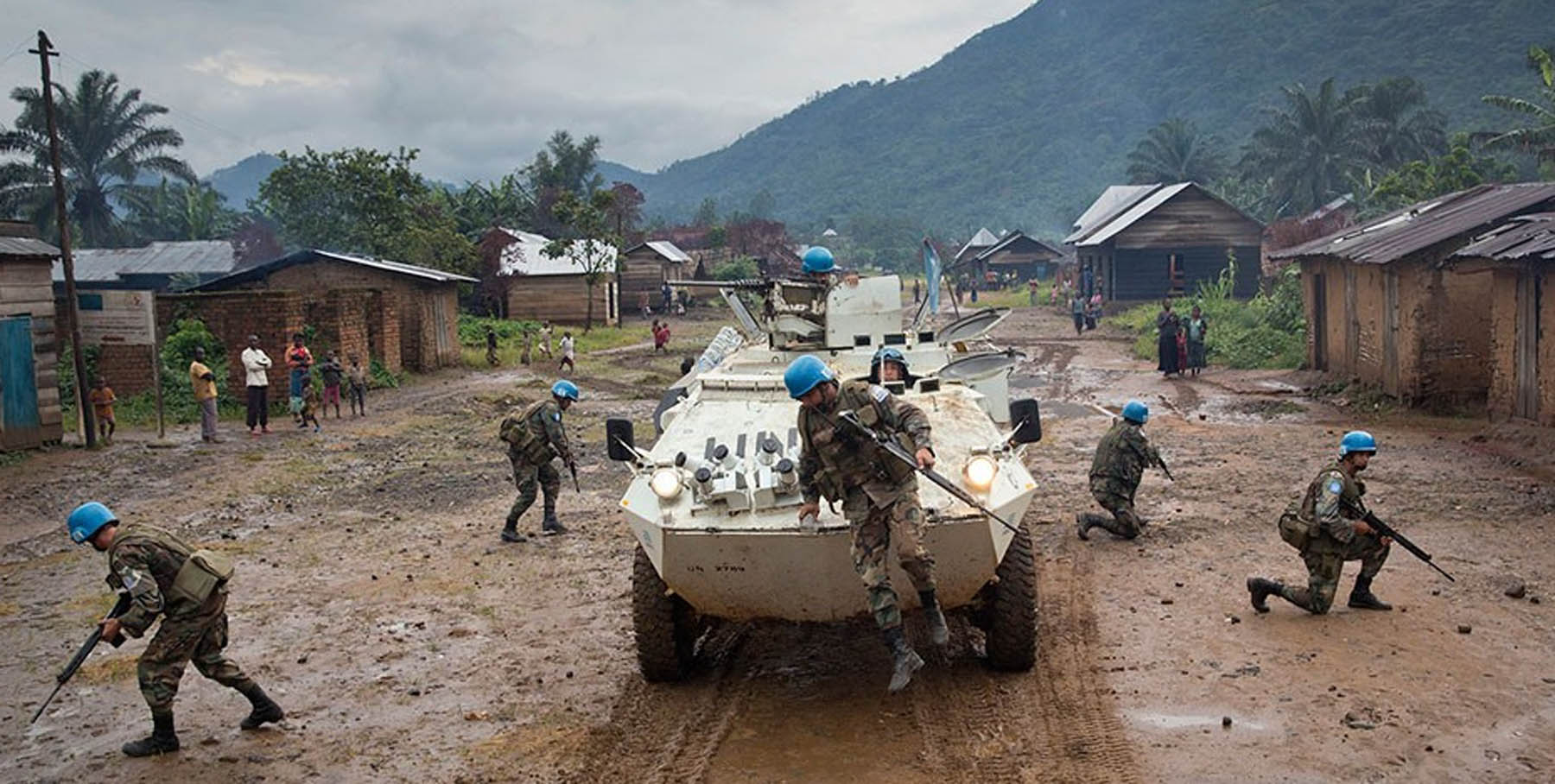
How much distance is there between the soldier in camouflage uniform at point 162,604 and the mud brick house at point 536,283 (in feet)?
98.1

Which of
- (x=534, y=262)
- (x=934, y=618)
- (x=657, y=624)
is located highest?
(x=534, y=262)

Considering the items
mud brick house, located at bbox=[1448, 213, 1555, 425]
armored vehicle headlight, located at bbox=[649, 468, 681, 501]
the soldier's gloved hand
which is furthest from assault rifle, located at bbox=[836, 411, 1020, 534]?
mud brick house, located at bbox=[1448, 213, 1555, 425]

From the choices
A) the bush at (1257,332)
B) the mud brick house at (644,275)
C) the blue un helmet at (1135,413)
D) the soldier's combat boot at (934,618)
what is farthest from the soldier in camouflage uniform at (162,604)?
the mud brick house at (644,275)

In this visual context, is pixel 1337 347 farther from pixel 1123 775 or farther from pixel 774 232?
pixel 774 232

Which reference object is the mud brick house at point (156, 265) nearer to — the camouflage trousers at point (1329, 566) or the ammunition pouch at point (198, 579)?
the ammunition pouch at point (198, 579)

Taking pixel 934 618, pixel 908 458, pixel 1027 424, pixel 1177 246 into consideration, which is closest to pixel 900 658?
pixel 934 618

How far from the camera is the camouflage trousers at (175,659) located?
238 inches

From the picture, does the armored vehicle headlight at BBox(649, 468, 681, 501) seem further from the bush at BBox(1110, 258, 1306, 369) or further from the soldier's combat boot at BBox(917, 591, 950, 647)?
the bush at BBox(1110, 258, 1306, 369)

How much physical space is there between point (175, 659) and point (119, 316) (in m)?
12.2

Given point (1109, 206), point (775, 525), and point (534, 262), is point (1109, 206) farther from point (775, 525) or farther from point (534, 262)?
point (775, 525)

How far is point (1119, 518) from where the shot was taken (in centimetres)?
995

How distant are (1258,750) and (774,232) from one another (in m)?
53.6

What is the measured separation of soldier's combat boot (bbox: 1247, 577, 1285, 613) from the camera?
297 inches

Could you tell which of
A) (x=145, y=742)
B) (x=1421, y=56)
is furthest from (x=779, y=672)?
(x=1421, y=56)
